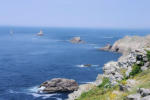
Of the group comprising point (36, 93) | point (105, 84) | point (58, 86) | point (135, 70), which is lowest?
point (36, 93)

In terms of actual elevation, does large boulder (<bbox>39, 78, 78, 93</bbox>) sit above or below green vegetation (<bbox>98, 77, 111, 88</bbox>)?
below

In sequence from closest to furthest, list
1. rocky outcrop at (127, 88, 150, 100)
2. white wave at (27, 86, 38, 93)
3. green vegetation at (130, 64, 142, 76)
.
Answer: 1. rocky outcrop at (127, 88, 150, 100)
2. green vegetation at (130, 64, 142, 76)
3. white wave at (27, 86, 38, 93)

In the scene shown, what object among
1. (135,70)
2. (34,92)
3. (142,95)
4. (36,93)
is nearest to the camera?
(142,95)

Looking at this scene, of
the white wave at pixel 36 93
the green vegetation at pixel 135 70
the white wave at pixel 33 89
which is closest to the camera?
the green vegetation at pixel 135 70

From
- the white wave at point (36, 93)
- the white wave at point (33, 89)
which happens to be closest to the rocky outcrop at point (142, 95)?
Answer: the white wave at point (36, 93)

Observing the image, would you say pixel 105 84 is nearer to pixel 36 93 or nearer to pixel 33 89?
pixel 36 93

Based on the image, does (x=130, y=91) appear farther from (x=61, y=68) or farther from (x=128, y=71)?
(x=61, y=68)

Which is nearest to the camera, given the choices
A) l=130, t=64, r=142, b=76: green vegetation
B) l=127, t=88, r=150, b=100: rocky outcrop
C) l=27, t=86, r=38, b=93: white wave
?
l=127, t=88, r=150, b=100: rocky outcrop

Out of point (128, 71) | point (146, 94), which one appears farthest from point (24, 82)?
point (146, 94)

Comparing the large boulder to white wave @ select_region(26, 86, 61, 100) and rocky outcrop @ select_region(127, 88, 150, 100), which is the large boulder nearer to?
white wave @ select_region(26, 86, 61, 100)

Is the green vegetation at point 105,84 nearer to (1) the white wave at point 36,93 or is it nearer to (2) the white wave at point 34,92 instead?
(2) the white wave at point 34,92

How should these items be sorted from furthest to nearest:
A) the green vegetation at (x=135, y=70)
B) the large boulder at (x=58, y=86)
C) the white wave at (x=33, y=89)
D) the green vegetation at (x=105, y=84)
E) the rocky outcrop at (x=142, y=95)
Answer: the large boulder at (x=58, y=86) < the white wave at (x=33, y=89) < the green vegetation at (x=105, y=84) < the green vegetation at (x=135, y=70) < the rocky outcrop at (x=142, y=95)

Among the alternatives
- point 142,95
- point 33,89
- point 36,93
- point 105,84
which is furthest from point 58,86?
point 142,95

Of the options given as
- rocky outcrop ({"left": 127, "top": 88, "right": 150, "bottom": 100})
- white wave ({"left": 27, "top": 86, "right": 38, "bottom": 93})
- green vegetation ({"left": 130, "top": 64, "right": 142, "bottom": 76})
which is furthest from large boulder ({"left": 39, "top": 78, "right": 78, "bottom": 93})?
rocky outcrop ({"left": 127, "top": 88, "right": 150, "bottom": 100})
